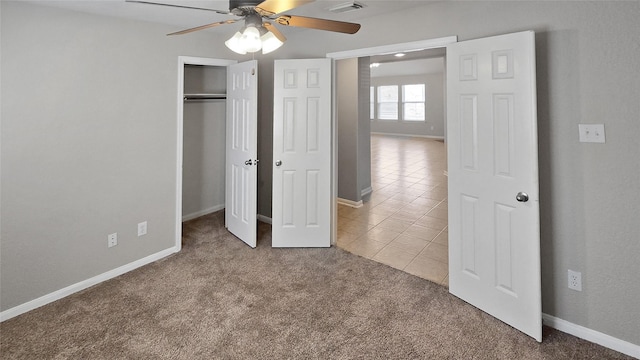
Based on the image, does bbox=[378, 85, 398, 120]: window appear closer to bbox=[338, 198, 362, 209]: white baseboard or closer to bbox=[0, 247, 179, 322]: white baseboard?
bbox=[338, 198, 362, 209]: white baseboard

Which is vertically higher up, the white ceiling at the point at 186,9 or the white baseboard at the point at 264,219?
the white ceiling at the point at 186,9

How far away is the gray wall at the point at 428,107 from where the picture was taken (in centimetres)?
1272

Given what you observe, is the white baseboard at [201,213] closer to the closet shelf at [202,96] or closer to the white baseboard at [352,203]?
the closet shelf at [202,96]

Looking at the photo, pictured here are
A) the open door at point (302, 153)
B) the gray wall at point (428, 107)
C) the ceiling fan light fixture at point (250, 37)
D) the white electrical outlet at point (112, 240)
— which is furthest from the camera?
the gray wall at point (428, 107)

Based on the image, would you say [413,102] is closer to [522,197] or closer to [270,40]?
[522,197]

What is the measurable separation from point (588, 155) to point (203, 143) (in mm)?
4243

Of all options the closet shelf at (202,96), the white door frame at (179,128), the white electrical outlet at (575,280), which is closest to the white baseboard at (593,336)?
the white electrical outlet at (575,280)

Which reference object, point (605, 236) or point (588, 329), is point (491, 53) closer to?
point (605, 236)

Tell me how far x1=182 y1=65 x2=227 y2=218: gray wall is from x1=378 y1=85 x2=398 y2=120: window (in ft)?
34.7

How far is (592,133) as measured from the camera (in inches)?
80.2

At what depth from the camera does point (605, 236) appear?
2.04 metres

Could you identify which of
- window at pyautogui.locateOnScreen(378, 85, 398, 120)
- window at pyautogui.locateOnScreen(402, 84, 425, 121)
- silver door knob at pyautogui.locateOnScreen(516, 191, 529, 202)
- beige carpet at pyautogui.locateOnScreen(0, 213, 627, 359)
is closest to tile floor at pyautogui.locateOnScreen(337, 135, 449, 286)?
beige carpet at pyautogui.locateOnScreen(0, 213, 627, 359)

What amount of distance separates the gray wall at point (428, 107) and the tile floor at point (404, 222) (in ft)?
18.0

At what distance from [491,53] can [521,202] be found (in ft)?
3.37
